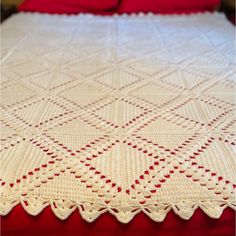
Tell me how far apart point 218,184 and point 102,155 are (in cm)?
31

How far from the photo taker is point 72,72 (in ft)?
4.45

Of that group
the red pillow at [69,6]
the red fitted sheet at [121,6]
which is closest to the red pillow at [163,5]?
the red fitted sheet at [121,6]

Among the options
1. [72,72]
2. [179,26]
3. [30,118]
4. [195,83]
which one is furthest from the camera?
[179,26]

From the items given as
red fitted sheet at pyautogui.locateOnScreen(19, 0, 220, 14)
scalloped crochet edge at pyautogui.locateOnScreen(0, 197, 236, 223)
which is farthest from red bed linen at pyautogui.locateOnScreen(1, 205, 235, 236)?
red fitted sheet at pyautogui.locateOnScreen(19, 0, 220, 14)

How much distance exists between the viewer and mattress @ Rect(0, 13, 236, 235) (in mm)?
696

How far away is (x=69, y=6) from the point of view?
→ 7.73ft

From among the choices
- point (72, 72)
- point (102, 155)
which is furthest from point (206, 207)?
point (72, 72)

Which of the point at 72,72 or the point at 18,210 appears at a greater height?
the point at 72,72

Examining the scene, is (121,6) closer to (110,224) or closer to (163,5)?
(163,5)

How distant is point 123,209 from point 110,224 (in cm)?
5

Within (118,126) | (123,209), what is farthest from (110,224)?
(118,126)

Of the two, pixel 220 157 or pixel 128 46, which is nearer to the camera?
pixel 220 157

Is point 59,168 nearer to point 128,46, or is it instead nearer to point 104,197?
point 104,197

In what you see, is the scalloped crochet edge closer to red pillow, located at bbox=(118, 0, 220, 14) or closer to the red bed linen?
the red bed linen
